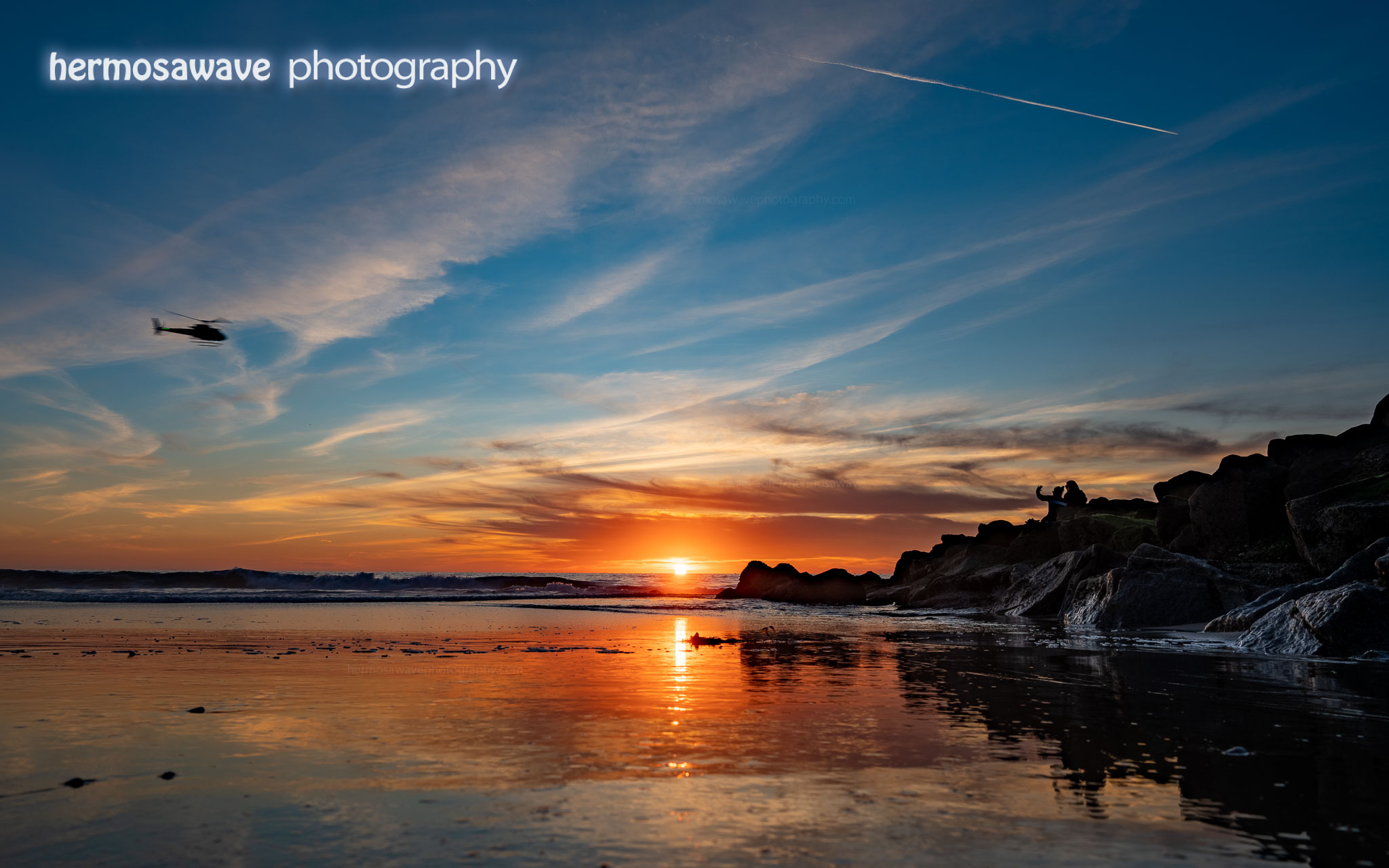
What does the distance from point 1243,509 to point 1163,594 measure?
9306 mm

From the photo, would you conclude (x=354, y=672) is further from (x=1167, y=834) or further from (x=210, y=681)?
(x=1167, y=834)

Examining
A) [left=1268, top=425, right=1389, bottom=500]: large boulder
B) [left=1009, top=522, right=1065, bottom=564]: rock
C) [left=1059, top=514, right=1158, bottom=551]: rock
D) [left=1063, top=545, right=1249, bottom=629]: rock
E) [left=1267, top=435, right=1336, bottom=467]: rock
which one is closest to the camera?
[left=1063, top=545, right=1249, bottom=629]: rock

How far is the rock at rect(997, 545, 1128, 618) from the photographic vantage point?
27.7m

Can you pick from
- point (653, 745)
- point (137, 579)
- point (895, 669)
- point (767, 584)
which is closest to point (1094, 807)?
point (653, 745)

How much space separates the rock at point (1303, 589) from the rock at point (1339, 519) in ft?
7.48

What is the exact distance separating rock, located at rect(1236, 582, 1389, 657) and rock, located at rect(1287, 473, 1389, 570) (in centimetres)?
521

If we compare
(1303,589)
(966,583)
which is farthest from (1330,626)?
(966,583)

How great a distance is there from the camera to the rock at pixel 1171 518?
32.3m

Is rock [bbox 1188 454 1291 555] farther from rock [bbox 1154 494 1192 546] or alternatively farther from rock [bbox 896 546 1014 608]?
rock [bbox 896 546 1014 608]

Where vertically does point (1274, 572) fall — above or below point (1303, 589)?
above

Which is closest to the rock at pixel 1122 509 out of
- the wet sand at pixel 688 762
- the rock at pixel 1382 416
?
the rock at pixel 1382 416

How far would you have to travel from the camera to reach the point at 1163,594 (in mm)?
21594

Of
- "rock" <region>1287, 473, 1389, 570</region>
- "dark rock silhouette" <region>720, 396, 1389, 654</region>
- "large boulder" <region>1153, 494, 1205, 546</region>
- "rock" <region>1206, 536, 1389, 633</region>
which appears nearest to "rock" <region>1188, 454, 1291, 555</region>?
"dark rock silhouette" <region>720, 396, 1389, 654</region>

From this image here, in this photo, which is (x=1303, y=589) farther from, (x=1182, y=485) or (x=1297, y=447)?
(x=1182, y=485)
